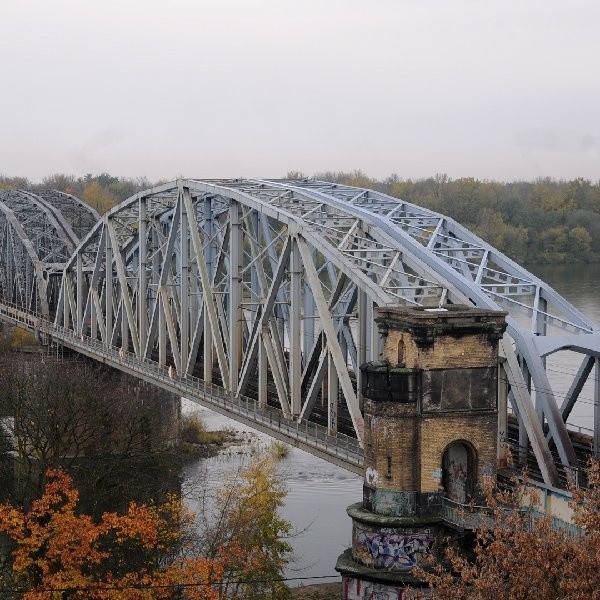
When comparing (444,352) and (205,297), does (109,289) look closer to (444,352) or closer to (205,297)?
(205,297)

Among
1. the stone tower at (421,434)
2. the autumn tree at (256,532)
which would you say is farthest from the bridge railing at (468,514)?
the autumn tree at (256,532)

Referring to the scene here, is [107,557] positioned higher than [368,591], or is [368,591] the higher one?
[368,591]

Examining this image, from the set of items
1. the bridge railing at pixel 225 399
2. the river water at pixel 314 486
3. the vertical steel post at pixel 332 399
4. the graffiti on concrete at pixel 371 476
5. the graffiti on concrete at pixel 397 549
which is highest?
the vertical steel post at pixel 332 399

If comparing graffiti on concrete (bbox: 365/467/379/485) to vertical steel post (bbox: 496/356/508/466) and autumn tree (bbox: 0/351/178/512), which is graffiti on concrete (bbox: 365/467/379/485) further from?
autumn tree (bbox: 0/351/178/512)

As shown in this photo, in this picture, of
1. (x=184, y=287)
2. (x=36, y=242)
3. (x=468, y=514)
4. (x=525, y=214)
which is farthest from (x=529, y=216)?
(x=468, y=514)

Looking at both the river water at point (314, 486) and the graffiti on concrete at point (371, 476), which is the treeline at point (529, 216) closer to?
the river water at point (314, 486)

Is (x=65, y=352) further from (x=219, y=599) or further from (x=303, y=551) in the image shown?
(x=219, y=599)

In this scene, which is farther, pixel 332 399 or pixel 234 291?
pixel 234 291
